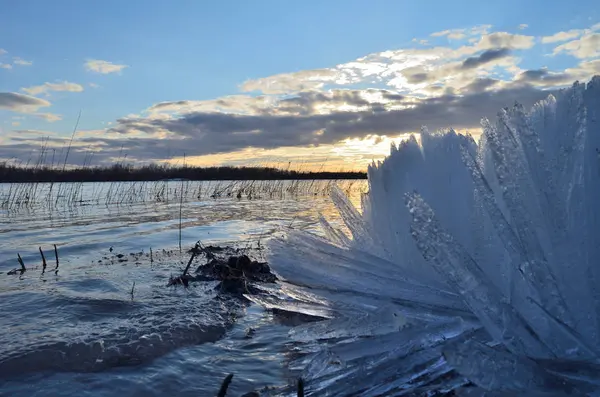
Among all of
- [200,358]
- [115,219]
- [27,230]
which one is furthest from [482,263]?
[115,219]

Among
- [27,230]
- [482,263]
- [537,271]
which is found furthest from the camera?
[27,230]

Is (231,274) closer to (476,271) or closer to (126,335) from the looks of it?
(126,335)

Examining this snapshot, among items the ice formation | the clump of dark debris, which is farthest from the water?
the ice formation

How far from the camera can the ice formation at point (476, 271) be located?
781 mm

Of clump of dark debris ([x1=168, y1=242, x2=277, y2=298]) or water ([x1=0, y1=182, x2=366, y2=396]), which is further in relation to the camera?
clump of dark debris ([x1=168, y1=242, x2=277, y2=298])

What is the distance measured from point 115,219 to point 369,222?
1114cm

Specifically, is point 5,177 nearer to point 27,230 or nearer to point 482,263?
point 27,230

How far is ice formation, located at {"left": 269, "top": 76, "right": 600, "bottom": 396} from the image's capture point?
0.78 meters

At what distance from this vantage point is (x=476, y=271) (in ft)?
2.85

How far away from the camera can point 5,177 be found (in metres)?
29.3

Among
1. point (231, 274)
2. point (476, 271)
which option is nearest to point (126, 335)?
point (231, 274)

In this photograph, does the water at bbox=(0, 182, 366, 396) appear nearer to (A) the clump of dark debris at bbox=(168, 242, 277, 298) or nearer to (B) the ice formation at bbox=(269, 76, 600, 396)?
(A) the clump of dark debris at bbox=(168, 242, 277, 298)

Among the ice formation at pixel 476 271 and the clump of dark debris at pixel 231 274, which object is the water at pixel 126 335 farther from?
the ice formation at pixel 476 271

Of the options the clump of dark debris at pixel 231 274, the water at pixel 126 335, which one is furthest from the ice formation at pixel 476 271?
the clump of dark debris at pixel 231 274
